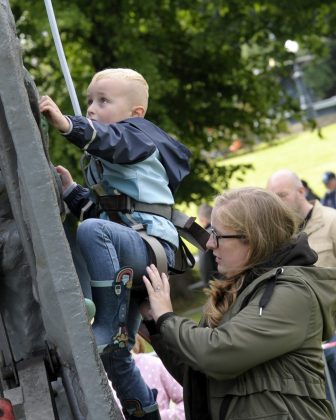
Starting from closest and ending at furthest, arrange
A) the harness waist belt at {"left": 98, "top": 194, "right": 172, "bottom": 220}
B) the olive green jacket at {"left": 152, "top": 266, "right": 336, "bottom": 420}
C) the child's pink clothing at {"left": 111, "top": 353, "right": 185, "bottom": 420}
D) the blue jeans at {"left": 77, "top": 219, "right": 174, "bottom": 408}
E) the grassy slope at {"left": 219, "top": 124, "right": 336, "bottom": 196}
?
the olive green jacket at {"left": 152, "top": 266, "right": 336, "bottom": 420}, the blue jeans at {"left": 77, "top": 219, "right": 174, "bottom": 408}, the harness waist belt at {"left": 98, "top": 194, "right": 172, "bottom": 220}, the child's pink clothing at {"left": 111, "top": 353, "right": 185, "bottom": 420}, the grassy slope at {"left": 219, "top": 124, "right": 336, "bottom": 196}

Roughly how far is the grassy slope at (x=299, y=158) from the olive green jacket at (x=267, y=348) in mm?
30086

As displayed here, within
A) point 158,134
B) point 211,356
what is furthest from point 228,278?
point 158,134

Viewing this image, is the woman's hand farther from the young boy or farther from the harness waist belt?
the harness waist belt

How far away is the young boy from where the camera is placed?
3061 millimetres

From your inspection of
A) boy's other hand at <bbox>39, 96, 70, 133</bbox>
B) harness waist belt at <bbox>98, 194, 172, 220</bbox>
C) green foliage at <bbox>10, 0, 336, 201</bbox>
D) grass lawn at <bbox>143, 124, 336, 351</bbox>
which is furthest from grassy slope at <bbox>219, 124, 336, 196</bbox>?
boy's other hand at <bbox>39, 96, 70, 133</bbox>

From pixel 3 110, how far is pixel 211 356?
1.11 meters

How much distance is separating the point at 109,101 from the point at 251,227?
646 mm

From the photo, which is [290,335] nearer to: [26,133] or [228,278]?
[228,278]

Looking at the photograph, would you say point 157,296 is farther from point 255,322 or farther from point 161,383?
point 161,383

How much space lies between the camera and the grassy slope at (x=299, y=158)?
Answer: 36.9 meters

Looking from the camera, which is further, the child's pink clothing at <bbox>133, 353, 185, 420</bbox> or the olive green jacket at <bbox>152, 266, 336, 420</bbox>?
the child's pink clothing at <bbox>133, 353, 185, 420</bbox>

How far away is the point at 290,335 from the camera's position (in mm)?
2980

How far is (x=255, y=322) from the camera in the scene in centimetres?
296

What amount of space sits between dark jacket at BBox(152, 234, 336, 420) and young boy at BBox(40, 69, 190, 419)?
0.65 feet
